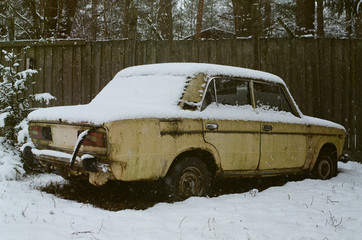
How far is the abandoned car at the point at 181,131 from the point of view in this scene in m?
3.87

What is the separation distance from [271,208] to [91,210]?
1980 mm

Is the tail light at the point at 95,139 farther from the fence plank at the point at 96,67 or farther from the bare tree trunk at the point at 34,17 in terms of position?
the bare tree trunk at the point at 34,17

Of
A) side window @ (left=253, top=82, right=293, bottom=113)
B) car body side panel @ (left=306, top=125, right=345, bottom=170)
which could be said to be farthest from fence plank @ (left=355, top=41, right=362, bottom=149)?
side window @ (left=253, top=82, right=293, bottom=113)

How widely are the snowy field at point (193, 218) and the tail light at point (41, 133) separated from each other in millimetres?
672

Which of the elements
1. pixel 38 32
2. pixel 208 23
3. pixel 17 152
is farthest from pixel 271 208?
pixel 208 23

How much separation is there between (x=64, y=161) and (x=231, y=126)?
6.77 feet

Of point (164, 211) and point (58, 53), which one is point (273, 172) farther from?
point (58, 53)

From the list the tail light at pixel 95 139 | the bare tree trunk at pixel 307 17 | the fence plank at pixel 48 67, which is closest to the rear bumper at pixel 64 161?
the tail light at pixel 95 139

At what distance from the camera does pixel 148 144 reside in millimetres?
3979

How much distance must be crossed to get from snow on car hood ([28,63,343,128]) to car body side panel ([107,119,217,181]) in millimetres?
94

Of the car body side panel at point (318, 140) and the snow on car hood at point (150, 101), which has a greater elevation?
Answer: the snow on car hood at point (150, 101)

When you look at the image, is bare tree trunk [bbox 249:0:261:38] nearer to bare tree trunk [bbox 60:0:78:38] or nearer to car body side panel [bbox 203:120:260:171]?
car body side panel [bbox 203:120:260:171]

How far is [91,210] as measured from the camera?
3920 mm

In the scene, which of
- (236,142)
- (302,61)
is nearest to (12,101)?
(236,142)
